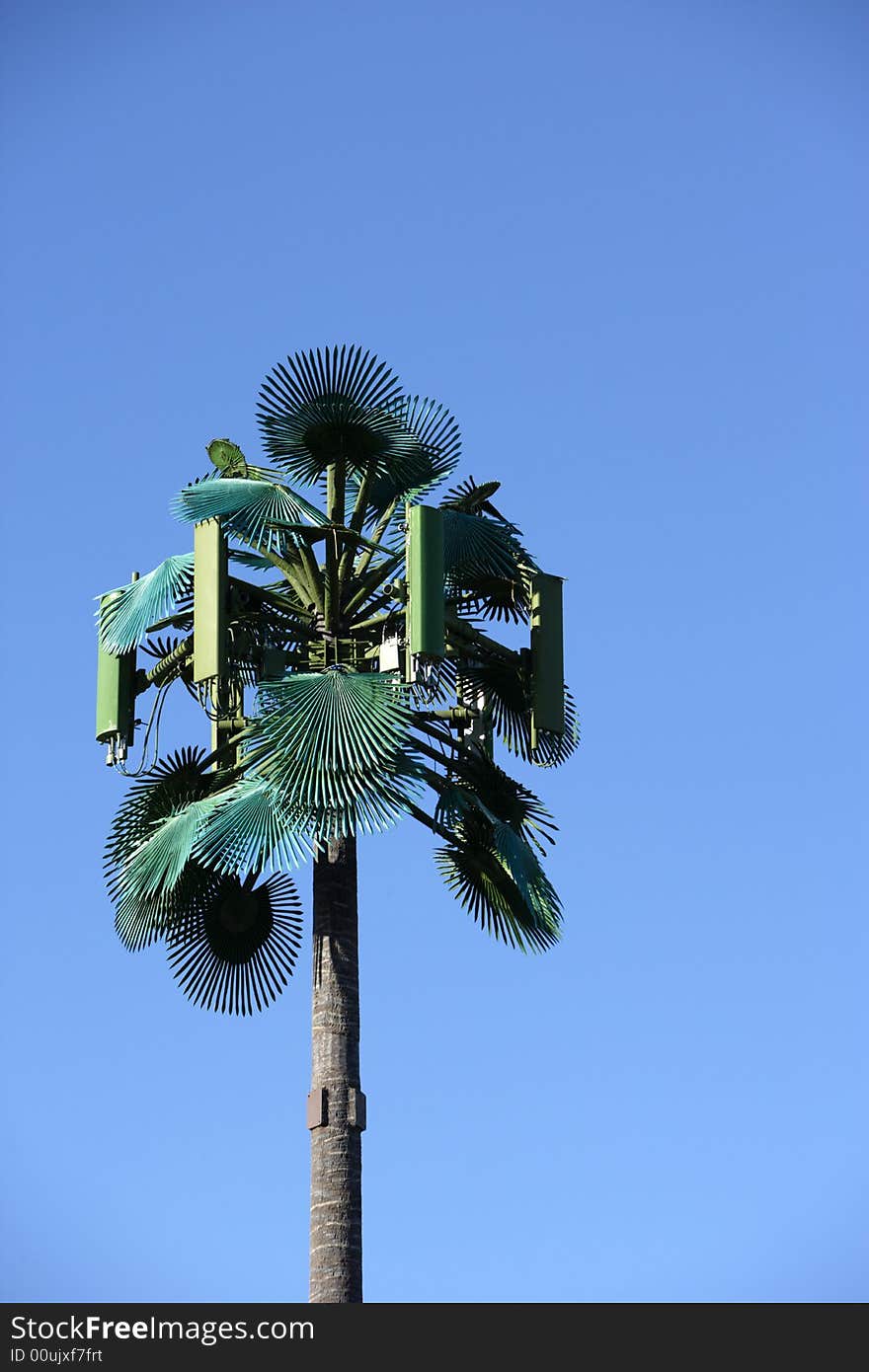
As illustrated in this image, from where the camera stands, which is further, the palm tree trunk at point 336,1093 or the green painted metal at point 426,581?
the green painted metal at point 426,581

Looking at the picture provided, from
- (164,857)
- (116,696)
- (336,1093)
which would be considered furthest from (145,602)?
(336,1093)

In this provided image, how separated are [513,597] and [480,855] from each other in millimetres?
2910

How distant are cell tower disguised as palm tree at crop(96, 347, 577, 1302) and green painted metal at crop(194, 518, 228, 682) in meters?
0.02

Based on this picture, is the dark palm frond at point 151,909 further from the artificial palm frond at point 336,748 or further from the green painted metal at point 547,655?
the green painted metal at point 547,655

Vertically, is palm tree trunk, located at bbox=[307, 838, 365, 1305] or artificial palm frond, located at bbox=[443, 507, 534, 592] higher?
artificial palm frond, located at bbox=[443, 507, 534, 592]

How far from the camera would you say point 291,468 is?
28891mm

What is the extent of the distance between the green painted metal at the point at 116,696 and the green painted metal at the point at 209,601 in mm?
1658

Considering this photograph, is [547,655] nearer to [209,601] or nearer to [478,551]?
[478,551]

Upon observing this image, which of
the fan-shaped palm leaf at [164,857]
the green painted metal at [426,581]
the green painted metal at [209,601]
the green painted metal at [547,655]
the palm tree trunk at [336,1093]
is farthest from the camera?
the green painted metal at [547,655]

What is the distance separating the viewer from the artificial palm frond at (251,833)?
84.1 ft

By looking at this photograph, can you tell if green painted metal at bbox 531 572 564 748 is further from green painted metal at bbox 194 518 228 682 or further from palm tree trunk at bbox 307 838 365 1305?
green painted metal at bbox 194 518 228 682

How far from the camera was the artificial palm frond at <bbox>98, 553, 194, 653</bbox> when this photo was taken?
2781 centimetres
